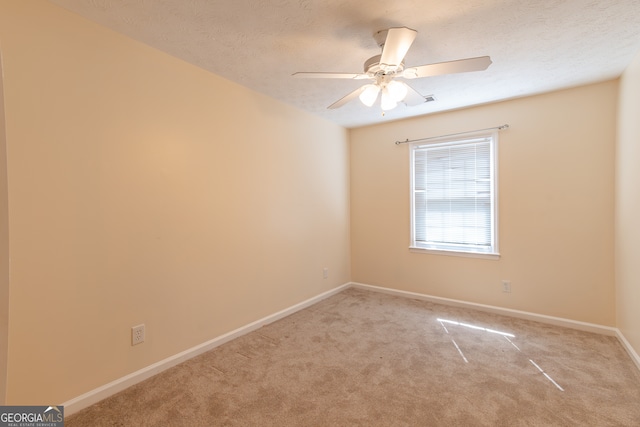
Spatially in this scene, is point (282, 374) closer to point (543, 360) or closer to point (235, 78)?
point (543, 360)

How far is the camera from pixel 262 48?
2.08 metres

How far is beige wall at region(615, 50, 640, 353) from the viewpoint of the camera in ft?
7.06

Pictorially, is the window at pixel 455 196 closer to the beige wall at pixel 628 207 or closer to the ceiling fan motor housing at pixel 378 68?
the beige wall at pixel 628 207

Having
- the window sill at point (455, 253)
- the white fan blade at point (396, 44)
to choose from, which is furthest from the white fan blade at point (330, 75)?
the window sill at point (455, 253)

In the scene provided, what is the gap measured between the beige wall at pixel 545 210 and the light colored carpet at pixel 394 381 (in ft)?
1.28

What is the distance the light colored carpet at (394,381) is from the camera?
1.67m

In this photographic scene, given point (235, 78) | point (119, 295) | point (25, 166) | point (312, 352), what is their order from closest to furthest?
point (25, 166), point (119, 295), point (312, 352), point (235, 78)

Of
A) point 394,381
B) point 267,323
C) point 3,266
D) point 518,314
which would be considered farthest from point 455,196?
point 3,266

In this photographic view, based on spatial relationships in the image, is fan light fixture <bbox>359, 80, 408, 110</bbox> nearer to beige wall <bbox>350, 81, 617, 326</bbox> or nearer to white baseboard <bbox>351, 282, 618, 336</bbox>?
beige wall <bbox>350, 81, 617, 326</bbox>

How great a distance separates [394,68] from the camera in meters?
1.80

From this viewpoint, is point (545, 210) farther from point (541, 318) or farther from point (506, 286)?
point (541, 318)

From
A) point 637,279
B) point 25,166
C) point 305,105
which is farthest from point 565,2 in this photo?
point 25,166

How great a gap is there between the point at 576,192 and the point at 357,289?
2.73 m

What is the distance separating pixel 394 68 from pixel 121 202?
1.99m
